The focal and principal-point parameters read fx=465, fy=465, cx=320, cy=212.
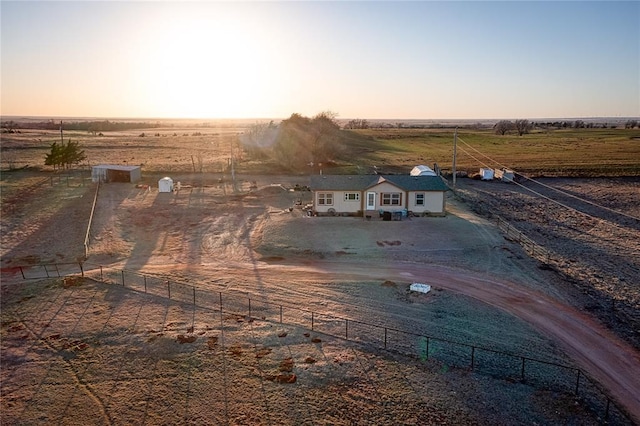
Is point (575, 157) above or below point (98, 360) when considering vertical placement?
above

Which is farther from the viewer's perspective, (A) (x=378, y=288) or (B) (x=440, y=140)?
(B) (x=440, y=140)

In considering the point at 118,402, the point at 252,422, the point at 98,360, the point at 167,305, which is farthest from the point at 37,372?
the point at 252,422

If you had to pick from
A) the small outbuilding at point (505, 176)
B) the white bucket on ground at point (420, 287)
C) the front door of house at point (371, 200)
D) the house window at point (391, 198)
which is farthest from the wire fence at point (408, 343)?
the small outbuilding at point (505, 176)

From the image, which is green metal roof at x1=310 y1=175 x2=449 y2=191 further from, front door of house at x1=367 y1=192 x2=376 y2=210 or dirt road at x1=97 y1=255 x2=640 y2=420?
dirt road at x1=97 y1=255 x2=640 y2=420

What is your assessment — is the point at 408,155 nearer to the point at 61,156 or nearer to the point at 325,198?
the point at 325,198

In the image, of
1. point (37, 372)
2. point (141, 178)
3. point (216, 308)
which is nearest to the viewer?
point (37, 372)

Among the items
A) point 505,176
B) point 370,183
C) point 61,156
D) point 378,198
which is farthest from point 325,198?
point 61,156

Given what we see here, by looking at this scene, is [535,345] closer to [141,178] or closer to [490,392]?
[490,392]

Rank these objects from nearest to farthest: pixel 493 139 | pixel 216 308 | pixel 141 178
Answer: pixel 216 308 → pixel 141 178 → pixel 493 139

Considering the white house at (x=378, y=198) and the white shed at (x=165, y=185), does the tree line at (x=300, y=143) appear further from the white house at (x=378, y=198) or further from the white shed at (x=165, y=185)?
the white house at (x=378, y=198)
